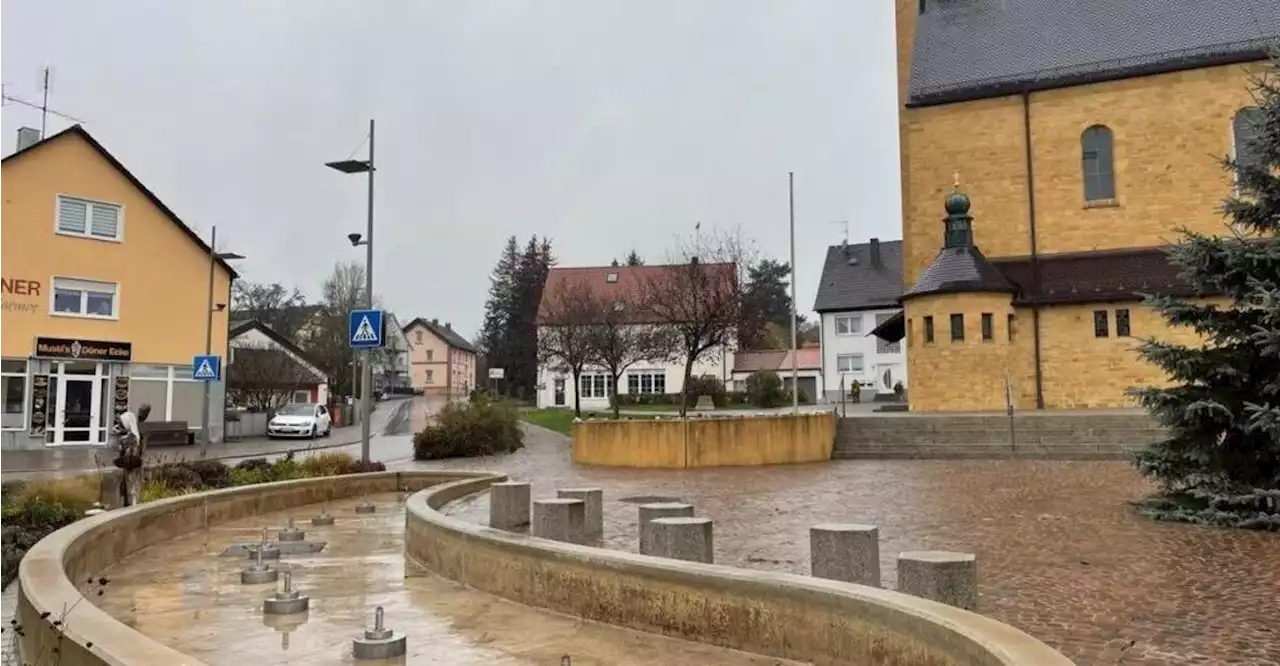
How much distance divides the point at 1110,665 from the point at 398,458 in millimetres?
23046

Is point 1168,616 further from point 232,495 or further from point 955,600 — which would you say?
point 232,495

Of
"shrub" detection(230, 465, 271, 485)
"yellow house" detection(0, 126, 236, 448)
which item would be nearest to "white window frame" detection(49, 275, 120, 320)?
"yellow house" detection(0, 126, 236, 448)

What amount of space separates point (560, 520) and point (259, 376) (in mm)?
44364

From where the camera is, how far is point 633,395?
64.1 metres

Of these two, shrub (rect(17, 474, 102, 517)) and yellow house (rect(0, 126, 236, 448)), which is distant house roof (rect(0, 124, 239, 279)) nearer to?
yellow house (rect(0, 126, 236, 448))

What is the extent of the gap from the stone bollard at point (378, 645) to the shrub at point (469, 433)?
20013 mm

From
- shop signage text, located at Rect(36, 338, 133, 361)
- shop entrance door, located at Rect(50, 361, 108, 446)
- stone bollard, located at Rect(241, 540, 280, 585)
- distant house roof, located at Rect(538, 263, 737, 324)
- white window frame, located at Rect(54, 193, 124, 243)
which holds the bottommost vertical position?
stone bollard, located at Rect(241, 540, 280, 585)

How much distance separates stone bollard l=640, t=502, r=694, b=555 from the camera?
804cm

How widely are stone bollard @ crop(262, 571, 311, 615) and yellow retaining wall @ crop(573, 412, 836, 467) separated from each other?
43.7ft

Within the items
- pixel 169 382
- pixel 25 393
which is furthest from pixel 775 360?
pixel 25 393

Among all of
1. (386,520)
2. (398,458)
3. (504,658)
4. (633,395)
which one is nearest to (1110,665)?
(504,658)

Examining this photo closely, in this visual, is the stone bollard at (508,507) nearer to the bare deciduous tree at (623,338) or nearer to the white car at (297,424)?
the bare deciduous tree at (623,338)

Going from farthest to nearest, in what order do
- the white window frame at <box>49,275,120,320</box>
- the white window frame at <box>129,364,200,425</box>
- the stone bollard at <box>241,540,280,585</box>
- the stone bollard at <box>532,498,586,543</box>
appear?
1. the white window frame at <box>129,364,200,425</box>
2. the white window frame at <box>49,275,120,320</box>
3. the stone bollard at <box>532,498,586,543</box>
4. the stone bollard at <box>241,540,280,585</box>

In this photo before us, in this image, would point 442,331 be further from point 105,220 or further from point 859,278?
point 105,220
